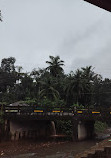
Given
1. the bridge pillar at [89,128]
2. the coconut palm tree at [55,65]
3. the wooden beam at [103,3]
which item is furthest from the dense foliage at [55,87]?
the wooden beam at [103,3]

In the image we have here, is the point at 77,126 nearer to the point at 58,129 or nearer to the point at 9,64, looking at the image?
the point at 58,129

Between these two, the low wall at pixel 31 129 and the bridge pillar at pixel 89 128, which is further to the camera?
the bridge pillar at pixel 89 128

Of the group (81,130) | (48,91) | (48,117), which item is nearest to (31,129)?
(48,117)

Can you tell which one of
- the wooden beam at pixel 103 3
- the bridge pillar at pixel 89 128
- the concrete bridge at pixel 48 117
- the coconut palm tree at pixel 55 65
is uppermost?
the coconut palm tree at pixel 55 65

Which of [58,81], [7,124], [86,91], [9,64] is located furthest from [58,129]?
[9,64]

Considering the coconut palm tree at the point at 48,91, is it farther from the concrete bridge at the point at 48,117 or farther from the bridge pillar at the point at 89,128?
the concrete bridge at the point at 48,117

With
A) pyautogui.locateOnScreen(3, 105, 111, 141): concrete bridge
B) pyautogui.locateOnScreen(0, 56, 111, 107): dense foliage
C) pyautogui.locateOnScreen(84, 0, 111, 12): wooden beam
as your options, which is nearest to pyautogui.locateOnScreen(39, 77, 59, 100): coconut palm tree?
pyautogui.locateOnScreen(0, 56, 111, 107): dense foliage

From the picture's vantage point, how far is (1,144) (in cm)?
2245

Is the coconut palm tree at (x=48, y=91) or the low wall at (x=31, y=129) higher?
the coconut palm tree at (x=48, y=91)

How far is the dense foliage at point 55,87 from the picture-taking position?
4500 cm

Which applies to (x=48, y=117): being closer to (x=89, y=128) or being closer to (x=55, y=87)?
(x=89, y=128)

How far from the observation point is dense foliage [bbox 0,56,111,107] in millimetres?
45000

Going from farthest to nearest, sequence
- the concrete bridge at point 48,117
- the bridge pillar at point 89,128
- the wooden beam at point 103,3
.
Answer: the bridge pillar at point 89,128 < the concrete bridge at point 48,117 < the wooden beam at point 103,3

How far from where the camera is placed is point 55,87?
167 feet
